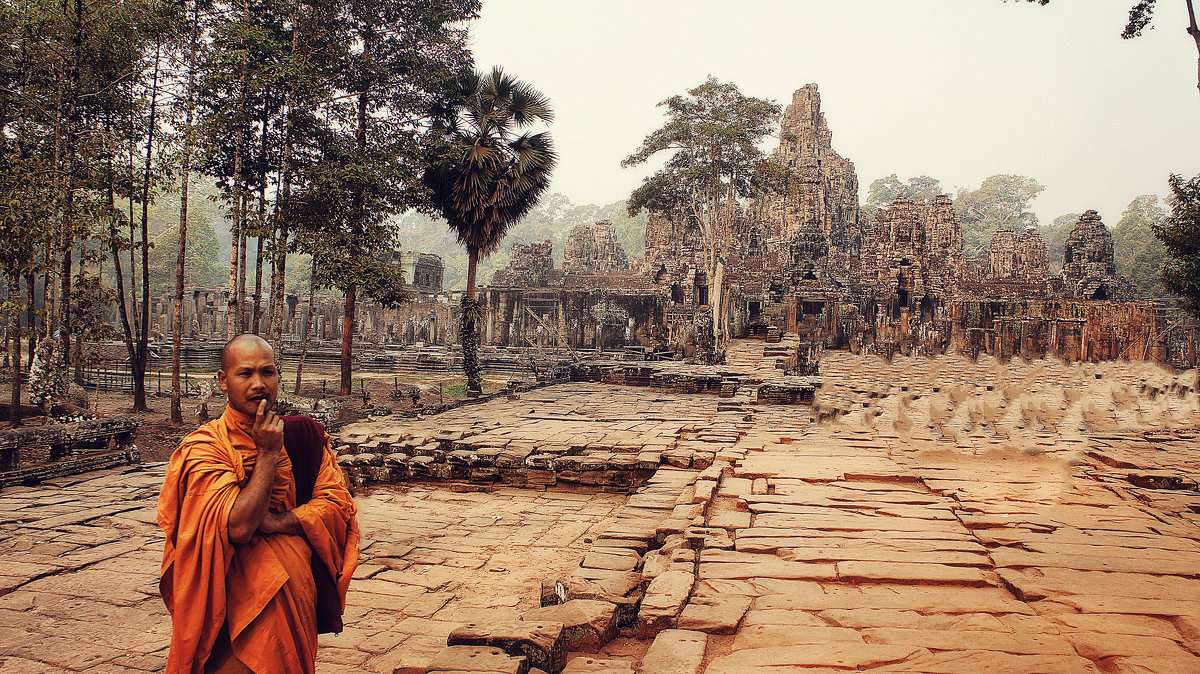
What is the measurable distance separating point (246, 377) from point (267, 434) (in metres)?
0.22

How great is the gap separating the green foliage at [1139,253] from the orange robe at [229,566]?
37134 mm

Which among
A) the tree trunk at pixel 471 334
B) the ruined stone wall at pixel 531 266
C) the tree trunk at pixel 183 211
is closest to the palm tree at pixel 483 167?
the tree trunk at pixel 471 334

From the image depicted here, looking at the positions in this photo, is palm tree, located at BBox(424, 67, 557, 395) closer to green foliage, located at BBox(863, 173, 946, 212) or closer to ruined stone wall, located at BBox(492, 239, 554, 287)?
ruined stone wall, located at BBox(492, 239, 554, 287)

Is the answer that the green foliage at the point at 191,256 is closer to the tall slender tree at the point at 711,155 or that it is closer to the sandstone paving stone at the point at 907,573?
the tall slender tree at the point at 711,155

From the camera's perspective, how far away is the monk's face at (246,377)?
6.77 feet

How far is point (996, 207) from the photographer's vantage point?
58.2 meters

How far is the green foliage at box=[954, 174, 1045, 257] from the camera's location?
2226 inches

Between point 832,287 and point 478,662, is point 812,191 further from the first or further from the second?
point 478,662

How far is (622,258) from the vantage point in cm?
4094

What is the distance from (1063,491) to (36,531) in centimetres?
794

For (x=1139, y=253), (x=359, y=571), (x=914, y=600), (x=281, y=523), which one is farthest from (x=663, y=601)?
(x=1139, y=253)

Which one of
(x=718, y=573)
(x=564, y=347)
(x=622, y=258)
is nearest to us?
(x=718, y=573)

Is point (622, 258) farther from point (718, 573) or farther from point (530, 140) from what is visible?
point (718, 573)

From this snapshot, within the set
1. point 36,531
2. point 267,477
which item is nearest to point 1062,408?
point 267,477
